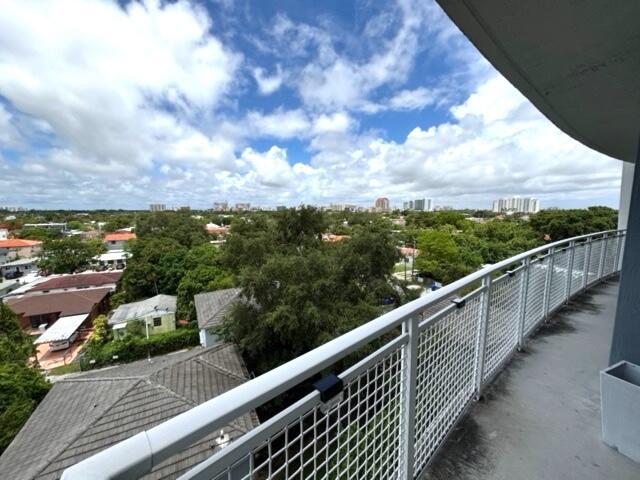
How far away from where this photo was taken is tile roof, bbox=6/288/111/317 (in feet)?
49.7

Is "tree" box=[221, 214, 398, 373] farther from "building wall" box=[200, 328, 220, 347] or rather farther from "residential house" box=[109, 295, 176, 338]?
"residential house" box=[109, 295, 176, 338]

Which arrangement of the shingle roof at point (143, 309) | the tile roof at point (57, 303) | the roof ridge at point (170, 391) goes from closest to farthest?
the roof ridge at point (170, 391), the shingle roof at point (143, 309), the tile roof at point (57, 303)

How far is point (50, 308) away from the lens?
15367mm

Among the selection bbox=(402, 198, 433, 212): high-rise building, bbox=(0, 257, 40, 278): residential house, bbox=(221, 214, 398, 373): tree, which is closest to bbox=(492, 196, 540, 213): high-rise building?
bbox=(402, 198, 433, 212): high-rise building

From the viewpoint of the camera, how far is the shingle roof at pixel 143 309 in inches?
530

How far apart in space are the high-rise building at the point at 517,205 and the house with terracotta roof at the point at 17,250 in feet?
271

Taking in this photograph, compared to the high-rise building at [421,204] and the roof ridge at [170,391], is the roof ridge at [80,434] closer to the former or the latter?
the roof ridge at [170,391]

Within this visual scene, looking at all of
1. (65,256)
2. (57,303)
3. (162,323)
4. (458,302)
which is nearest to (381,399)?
(458,302)

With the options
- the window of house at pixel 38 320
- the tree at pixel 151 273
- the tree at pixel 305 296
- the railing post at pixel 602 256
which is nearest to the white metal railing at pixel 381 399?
the railing post at pixel 602 256

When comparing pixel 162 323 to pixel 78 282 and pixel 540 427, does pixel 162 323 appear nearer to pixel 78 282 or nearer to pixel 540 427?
pixel 78 282

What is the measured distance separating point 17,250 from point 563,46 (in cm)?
4841

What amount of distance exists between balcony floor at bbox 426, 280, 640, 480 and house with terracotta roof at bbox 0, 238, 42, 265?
41651 millimetres

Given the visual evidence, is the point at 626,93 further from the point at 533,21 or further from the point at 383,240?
the point at 383,240

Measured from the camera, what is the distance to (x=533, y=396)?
1875 millimetres
